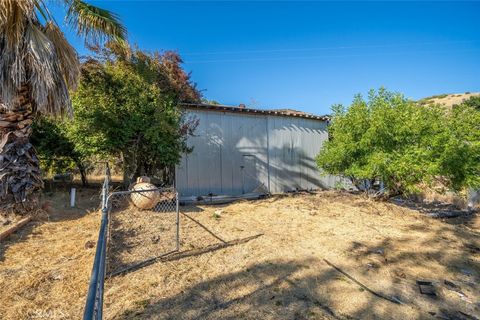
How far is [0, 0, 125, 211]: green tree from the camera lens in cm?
590

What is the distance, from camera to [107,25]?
23.9ft

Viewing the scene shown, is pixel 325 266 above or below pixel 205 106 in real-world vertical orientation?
below

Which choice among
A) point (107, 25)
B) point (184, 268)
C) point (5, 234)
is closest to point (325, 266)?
point (184, 268)

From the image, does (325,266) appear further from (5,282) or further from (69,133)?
(69,133)

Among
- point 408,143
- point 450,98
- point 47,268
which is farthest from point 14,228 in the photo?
point 450,98

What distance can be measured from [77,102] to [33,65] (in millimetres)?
2451

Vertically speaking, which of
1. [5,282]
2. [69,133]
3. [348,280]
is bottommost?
[348,280]

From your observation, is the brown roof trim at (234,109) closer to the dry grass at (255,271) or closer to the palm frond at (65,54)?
the palm frond at (65,54)

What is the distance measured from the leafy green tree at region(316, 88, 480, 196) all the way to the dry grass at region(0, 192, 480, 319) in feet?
5.91

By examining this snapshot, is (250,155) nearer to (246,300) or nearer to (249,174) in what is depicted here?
(249,174)

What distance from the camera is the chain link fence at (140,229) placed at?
4828mm

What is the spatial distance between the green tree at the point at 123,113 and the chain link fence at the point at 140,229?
60.8 inches

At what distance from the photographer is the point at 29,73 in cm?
624

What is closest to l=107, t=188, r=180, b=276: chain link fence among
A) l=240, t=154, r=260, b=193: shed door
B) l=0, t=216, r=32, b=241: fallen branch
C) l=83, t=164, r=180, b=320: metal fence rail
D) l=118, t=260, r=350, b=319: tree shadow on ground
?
l=83, t=164, r=180, b=320: metal fence rail
